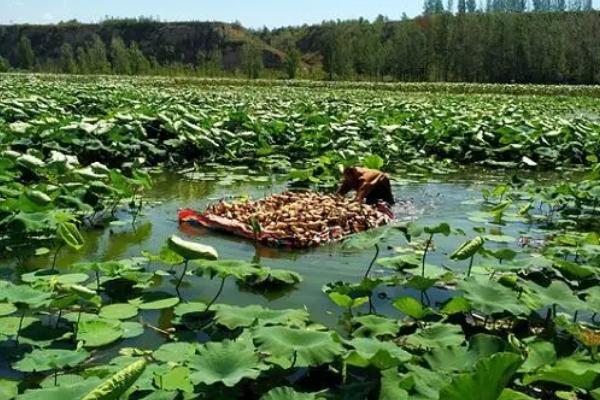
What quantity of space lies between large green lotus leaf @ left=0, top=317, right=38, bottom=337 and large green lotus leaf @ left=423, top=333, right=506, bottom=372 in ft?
4.98

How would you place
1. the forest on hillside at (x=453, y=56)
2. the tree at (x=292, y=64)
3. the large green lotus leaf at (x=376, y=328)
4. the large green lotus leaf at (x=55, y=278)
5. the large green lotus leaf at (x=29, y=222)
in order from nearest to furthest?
the large green lotus leaf at (x=376, y=328), the large green lotus leaf at (x=55, y=278), the large green lotus leaf at (x=29, y=222), the forest on hillside at (x=453, y=56), the tree at (x=292, y=64)

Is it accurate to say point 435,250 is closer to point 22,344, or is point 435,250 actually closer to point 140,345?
point 140,345

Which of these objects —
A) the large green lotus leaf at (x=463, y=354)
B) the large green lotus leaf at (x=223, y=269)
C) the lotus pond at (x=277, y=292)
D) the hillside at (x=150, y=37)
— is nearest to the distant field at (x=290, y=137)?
the lotus pond at (x=277, y=292)

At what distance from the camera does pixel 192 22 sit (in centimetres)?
9956

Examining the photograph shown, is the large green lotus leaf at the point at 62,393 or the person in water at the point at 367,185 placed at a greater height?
the large green lotus leaf at the point at 62,393

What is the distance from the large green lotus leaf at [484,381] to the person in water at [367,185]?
3.65 metres

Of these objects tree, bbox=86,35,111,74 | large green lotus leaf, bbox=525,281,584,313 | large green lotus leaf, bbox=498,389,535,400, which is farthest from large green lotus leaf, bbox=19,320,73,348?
tree, bbox=86,35,111,74

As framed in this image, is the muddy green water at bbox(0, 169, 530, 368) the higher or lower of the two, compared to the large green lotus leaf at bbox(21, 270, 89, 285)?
lower

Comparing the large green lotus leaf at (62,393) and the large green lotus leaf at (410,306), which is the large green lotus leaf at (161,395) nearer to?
the large green lotus leaf at (62,393)

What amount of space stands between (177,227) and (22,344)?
2.24 metres

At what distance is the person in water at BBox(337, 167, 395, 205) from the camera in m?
5.36

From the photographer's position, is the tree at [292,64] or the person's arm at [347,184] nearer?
the person's arm at [347,184]

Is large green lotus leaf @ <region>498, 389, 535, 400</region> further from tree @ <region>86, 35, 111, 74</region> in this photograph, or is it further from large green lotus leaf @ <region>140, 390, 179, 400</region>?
tree @ <region>86, 35, 111, 74</region>

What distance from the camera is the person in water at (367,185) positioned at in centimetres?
536
